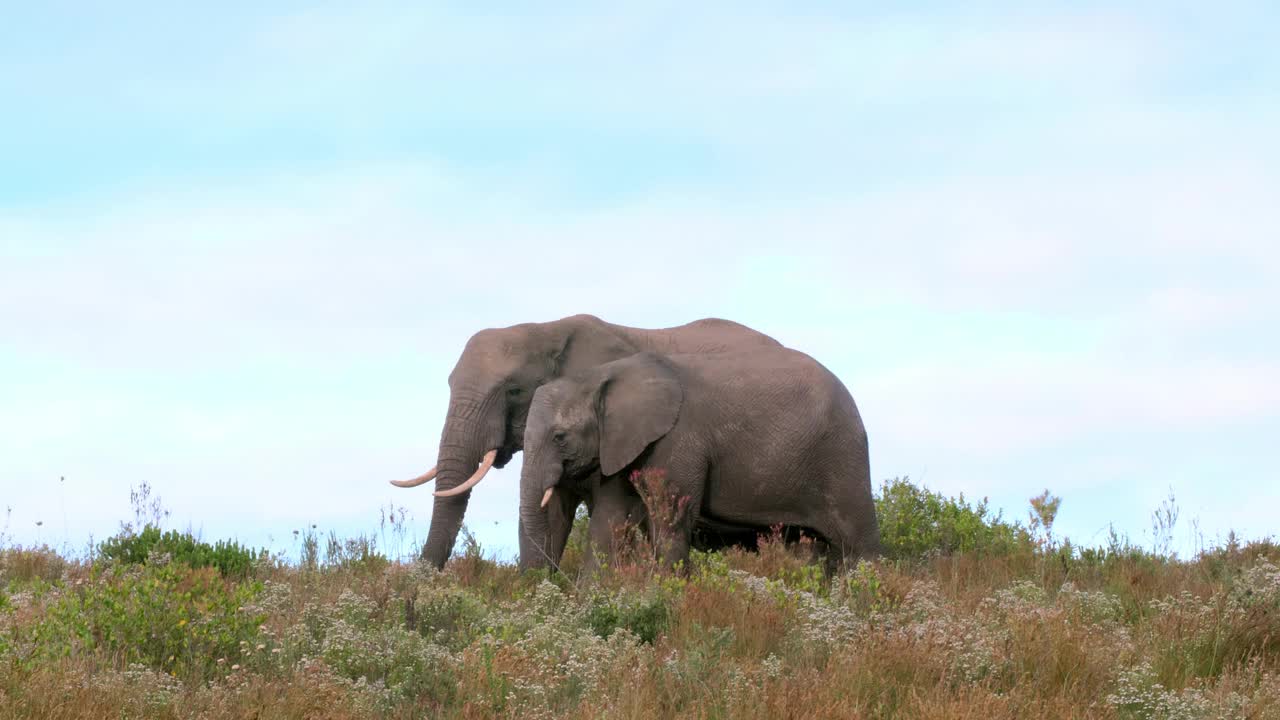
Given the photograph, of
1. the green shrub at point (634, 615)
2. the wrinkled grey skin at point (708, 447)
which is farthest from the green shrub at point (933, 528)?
the green shrub at point (634, 615)

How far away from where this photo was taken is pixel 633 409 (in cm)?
1411

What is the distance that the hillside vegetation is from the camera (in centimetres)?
895

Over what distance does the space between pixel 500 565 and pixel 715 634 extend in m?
5.89

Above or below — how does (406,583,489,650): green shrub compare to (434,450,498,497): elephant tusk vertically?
below

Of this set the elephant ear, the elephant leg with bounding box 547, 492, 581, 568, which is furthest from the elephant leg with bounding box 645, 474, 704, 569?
the elephant leg with bounding box 547, 492, 581, 568

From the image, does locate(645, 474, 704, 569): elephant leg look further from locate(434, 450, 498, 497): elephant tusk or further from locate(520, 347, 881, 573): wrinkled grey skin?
locate(434, 450, 498, 497): elephant tusk

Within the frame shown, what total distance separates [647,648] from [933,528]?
877 cm

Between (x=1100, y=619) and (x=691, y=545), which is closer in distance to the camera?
(x=1100, y=619)

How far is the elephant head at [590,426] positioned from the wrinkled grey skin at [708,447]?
1 centimetres

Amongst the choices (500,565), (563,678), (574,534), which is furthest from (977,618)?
(574,534)

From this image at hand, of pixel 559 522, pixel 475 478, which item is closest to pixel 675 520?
pixel 559 522

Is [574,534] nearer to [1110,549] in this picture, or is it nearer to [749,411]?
[749,411]

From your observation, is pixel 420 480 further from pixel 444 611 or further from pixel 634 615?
pixel 634 615

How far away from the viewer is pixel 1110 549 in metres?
16.9
